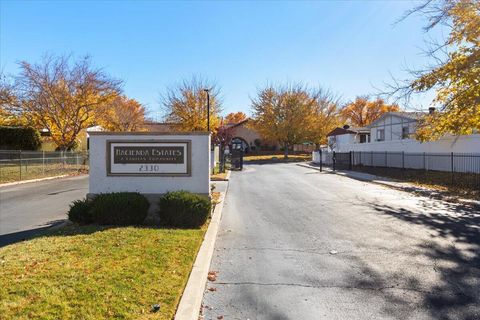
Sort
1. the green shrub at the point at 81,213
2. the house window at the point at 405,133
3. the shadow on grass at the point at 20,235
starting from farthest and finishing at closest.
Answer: the house window at the point at 405,133 → the green shrub at the point at 81,213 → the shadow on grass at the point at 20,235

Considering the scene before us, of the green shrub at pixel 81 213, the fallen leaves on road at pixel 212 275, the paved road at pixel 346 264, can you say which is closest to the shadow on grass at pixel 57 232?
the green shrub at pixel 81 213

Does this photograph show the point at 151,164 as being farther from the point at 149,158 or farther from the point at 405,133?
the point at 405,133

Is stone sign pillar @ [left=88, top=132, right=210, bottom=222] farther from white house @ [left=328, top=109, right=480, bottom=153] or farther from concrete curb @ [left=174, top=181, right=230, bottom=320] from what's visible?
white house @ [left=328, top=109, right=480, bottom=153]

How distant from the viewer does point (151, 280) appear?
4.83m

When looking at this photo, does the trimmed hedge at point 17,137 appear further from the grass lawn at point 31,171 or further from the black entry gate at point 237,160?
the black entry gate at point 237,160

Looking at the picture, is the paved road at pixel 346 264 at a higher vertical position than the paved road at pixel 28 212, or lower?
lower

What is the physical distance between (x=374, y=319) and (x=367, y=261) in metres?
2.19

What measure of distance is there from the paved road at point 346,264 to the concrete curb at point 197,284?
141 millimetres

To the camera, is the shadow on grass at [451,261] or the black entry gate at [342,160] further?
the black entry gate at [342,160]

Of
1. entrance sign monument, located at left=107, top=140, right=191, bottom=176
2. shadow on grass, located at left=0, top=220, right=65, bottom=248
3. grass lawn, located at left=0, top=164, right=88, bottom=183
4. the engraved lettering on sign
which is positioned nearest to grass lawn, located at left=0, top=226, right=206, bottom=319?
shadow on grass, located at left=0, top=220, right=65, bottom=248

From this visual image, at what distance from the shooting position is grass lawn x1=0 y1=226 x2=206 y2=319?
13.0ft

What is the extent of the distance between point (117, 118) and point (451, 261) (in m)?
42.6

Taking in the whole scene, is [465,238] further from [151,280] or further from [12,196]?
[12,196]

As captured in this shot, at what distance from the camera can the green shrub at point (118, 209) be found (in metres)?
8.12
